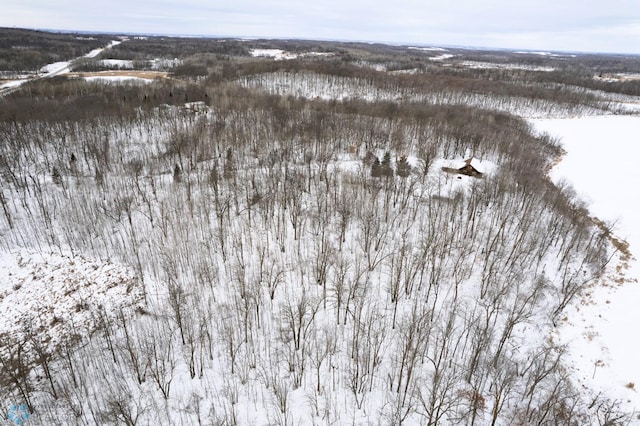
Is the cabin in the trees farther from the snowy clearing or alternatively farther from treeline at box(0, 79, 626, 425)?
the snowy clearing

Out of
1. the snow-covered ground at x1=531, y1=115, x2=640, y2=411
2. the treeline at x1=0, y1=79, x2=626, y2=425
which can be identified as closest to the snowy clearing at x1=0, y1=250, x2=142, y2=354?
the treeline at x1=0, y1=79, x2=626, y2=425

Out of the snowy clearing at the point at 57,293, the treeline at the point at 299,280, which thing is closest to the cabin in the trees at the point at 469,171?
the treeline at the point at 299,280

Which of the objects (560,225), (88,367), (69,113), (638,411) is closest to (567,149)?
(560,225)

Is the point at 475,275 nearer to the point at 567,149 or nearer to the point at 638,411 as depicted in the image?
the point at 638,411

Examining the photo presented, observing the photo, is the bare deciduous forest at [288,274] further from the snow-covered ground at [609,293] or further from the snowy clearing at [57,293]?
the snow-covered ground at [609,293]

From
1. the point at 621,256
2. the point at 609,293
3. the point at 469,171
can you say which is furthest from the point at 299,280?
the point at 621,256

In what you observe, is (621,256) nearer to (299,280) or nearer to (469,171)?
(469,171)
